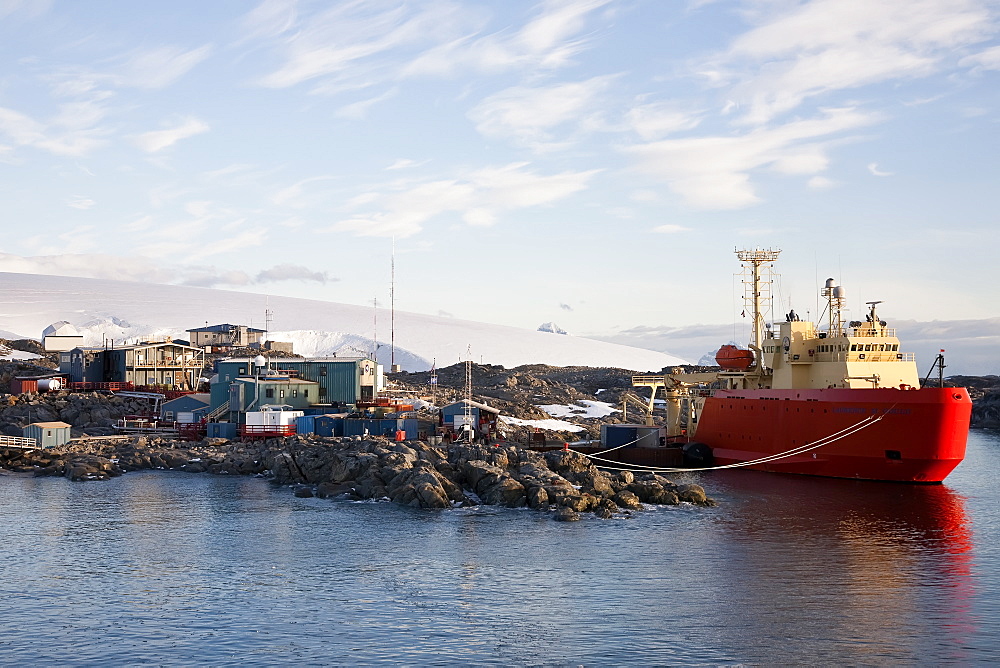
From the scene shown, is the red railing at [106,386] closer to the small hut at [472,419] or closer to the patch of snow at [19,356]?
the patch of snow at [19,356]

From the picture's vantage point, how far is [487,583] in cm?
3241

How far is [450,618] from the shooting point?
28.4 meters

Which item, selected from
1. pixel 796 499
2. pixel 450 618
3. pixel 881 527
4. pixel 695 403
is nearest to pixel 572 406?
pixel 695 403

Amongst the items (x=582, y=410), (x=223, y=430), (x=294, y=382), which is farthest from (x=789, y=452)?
(x=582, y=410)

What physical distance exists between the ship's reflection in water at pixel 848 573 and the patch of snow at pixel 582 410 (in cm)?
5366

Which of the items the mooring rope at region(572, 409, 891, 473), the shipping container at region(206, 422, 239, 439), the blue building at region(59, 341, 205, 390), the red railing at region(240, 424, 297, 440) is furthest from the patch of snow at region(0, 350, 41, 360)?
the mooring rope at region(572, 409, 891, 473)

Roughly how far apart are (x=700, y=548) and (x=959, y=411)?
23239 mm

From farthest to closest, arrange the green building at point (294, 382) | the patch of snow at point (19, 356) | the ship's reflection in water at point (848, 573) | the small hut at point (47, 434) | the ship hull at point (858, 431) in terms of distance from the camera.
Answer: the patch of snow at point (19, 356)
the green building at point (294, 382)
the small hut at point (47, 434)
the ship hull at point (858, 431)
the ship's reflection in water at point (848, 573)

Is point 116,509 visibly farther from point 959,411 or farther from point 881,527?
point 959,411

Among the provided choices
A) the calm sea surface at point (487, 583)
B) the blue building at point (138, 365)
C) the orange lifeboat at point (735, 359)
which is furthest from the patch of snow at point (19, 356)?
the orange lifeboat at point (735, 359)

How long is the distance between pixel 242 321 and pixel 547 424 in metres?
96.5

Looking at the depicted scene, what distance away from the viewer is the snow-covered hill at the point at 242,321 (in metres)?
163

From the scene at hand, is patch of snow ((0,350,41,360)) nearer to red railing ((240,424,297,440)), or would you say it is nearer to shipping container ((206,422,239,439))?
shipping container ((206,422,239,439))

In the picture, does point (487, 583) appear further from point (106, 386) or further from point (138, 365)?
point (138, 365)
